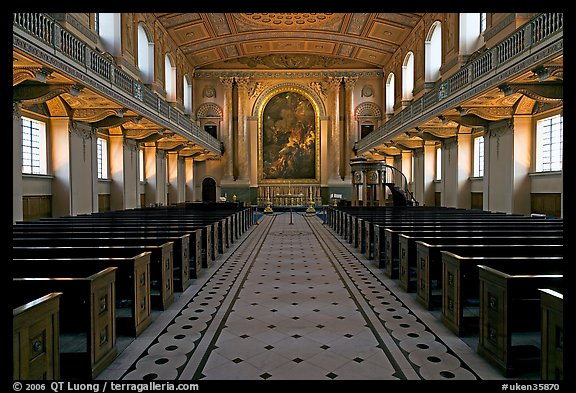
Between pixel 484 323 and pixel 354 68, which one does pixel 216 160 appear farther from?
pixel 484 323

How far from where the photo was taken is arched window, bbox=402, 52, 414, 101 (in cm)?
2616

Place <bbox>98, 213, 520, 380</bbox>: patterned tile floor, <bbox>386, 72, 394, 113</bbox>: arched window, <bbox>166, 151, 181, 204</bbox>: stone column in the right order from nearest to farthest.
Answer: <bbox>98, 213, 520, 380</bbox>: patterned tile floor < <bbox>166, 151, 181, 204</bbox>: stone column < <bbox>386, 72, 394, 113</bbox>: arched window

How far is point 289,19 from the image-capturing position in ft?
84.1

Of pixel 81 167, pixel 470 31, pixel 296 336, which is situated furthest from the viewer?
pixel 470 31

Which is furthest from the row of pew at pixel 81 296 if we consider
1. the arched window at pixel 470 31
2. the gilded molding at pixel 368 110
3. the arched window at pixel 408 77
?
the gilded molding at pixel 368 110

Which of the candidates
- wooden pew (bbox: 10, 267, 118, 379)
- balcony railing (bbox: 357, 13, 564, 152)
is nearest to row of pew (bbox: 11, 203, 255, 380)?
wooden pew (bbox: 10, 267, 118, 379)

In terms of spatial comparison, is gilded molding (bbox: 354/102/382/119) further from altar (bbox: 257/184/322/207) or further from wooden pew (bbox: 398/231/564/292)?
wooden pew (bbox: 398/231/564/292)

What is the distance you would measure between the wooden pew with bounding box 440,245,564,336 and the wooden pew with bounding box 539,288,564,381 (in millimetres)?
1649

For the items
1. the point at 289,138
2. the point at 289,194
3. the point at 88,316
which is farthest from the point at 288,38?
the point at 88,316

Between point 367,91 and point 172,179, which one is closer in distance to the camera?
point 172,179

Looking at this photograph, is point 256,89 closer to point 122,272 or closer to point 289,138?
point 289,138

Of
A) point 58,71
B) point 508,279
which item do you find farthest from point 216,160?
point 508,279

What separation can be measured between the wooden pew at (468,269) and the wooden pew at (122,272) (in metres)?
3.52

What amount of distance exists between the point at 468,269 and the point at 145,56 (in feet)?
68.6
